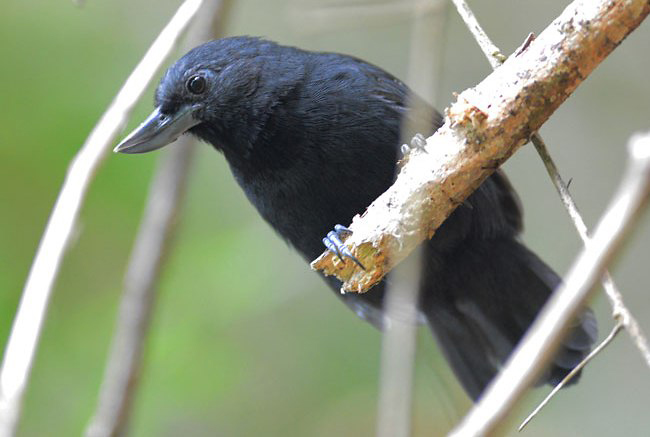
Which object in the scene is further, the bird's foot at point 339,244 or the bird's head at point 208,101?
the bird's head at point 208,101

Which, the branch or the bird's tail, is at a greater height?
the branch

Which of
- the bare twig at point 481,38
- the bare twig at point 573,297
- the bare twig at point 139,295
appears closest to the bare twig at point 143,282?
the bare twig at point 139,295

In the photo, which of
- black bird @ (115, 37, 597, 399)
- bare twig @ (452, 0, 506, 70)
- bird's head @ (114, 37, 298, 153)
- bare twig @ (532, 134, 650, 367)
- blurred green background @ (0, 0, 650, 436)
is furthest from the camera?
blurred green background @ (0, 0, 650, 436)

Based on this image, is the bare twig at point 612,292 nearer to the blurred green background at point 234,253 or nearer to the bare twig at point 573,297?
the bare twig at point 573,297

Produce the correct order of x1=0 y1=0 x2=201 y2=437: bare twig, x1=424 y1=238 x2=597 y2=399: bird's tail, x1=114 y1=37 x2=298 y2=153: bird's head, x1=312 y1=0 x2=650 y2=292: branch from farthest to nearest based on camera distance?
x1=424 y1=238 x2=597 y2=399: bird's tail, x1=114 y1=37 x2=298 y2=153: bird's head, x1=312 y1=0 x2=650 y2=292: branch, x1=0 y1=0 x2=201 y2=437: bare twig

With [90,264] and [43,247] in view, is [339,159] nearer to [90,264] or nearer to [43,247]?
[43,247]

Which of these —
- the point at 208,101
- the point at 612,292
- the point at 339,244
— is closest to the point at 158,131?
the point at 208,101

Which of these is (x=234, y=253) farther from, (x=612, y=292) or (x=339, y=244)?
(x=612, y=292)

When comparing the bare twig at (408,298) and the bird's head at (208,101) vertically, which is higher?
the bird's head at (208,101)

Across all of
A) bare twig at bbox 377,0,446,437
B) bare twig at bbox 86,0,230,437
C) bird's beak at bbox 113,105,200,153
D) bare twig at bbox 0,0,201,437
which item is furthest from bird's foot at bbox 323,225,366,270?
bare twig at bbox 86,0,230,437

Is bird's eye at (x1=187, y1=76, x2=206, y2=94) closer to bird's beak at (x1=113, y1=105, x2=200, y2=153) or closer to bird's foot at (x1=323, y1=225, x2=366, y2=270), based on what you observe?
bird's beak at (x1=113, y1=105, x2=200, y2=153)
